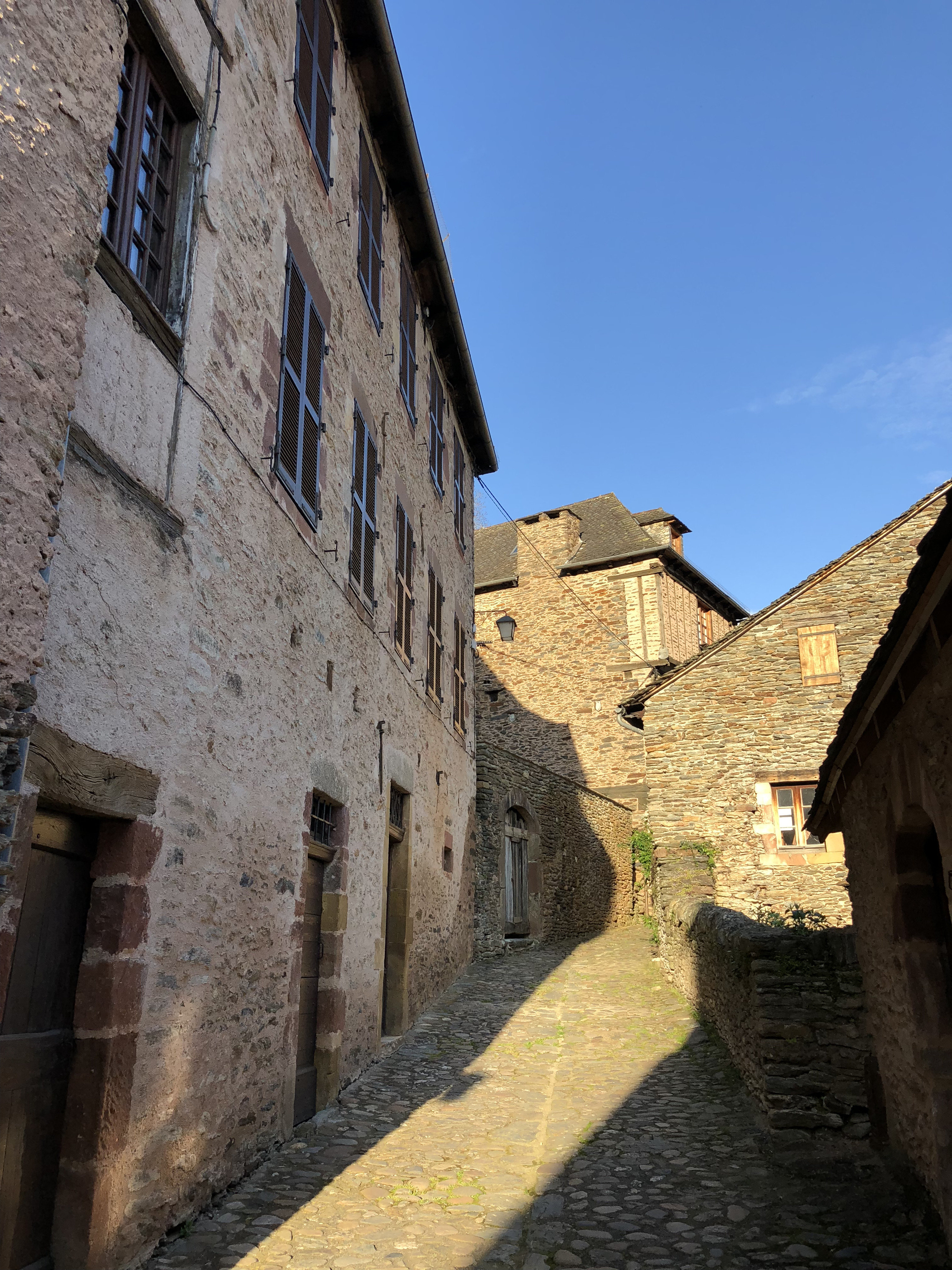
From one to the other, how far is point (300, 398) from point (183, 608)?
2.34 m

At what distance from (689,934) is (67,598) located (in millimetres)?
7939

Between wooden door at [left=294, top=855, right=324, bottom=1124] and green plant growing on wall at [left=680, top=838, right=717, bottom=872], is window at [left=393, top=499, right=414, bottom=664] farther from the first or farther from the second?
green plant growing on wall at [left=680, top=838, right=717, bottom=872]

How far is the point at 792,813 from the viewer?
1351 cm

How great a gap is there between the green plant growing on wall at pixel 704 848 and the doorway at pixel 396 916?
6055mm

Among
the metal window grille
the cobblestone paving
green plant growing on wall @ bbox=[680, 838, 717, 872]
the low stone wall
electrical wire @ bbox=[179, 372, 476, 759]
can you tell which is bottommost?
the cobblestone paving

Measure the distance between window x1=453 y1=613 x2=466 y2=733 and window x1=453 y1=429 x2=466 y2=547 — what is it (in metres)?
1.24

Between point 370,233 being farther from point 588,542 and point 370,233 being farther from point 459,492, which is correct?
point 588,542

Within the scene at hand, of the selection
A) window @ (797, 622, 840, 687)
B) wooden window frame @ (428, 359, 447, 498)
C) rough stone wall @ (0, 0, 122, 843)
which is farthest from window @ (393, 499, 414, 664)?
window @ (797, 622, 840, 687)

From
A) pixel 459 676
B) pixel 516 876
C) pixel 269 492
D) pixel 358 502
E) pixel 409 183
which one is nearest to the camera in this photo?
pixel 269 492

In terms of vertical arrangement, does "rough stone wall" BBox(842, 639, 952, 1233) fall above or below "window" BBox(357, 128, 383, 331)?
below

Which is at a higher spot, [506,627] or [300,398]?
[506,627]

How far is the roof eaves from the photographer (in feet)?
25.5

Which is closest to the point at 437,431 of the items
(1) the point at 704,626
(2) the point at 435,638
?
(2) the point at 435,638

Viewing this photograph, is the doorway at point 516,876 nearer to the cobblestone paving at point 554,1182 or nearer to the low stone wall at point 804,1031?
the cobblestone paving at point 554,1182
